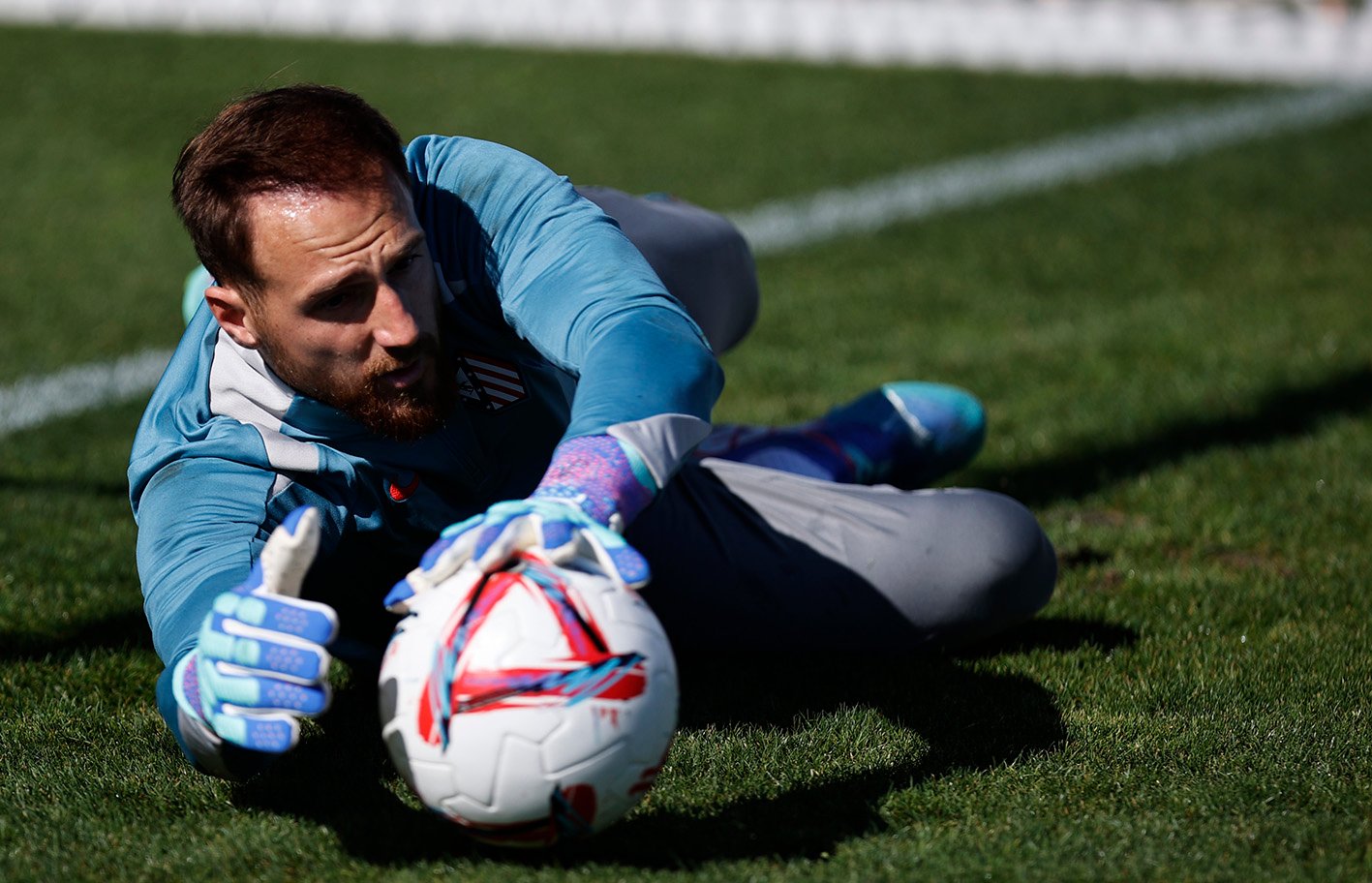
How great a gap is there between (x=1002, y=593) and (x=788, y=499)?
0.57m

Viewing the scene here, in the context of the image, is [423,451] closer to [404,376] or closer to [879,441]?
[404,376]

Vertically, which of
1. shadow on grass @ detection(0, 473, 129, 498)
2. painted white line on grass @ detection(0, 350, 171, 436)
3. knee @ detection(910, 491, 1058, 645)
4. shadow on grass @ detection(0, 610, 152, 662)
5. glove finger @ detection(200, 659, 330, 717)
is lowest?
painted white line on grass @ detection(0, 350, 171, 436)

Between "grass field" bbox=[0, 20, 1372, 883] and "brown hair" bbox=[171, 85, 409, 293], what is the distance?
40.2 inches

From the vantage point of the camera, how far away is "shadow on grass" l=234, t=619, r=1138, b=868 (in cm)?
274

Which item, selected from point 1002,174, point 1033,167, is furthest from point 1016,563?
point 1033,167

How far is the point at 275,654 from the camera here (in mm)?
2371

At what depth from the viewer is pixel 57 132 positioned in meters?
10.6

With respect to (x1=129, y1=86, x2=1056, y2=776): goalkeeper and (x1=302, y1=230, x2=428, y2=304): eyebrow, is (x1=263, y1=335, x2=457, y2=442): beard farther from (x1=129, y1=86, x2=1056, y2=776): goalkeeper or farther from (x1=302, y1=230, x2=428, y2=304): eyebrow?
(x1=302, y1=230, x2=428, y2=304): eyebrow

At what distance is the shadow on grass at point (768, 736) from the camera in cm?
274

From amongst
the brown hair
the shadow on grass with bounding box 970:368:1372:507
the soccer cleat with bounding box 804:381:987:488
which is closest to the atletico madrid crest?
the brown hair

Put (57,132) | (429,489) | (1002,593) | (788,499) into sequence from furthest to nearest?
(57,132)
(788,499)
(1002,593)
(429,489)

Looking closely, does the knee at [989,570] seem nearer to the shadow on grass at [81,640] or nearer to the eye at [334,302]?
the eye at [334,302]

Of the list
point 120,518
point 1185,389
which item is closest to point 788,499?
point 120,518

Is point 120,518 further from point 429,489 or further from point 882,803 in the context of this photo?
point 882,803
